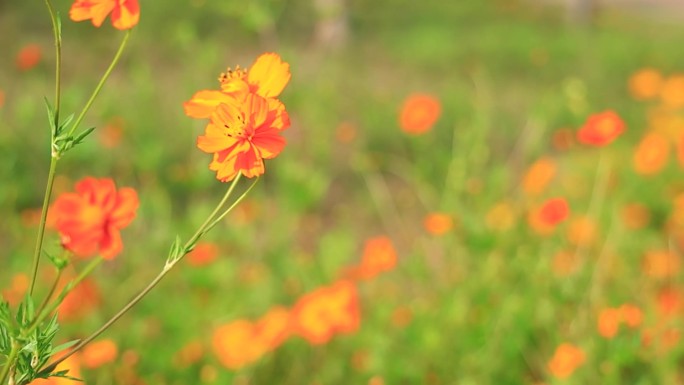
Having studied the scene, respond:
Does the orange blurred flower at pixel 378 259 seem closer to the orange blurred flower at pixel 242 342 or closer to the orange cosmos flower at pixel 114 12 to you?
the orange blurred flower at pixel 242 342

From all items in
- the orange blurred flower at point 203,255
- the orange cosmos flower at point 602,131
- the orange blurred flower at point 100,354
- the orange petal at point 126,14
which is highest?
the orange petal at point 126,14

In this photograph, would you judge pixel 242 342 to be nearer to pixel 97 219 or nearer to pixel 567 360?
pixel 567 360

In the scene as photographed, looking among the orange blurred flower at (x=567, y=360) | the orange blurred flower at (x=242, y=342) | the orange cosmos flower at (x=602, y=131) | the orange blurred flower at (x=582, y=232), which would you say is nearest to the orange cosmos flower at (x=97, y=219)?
the orange blurred flower at (x=242, y=342)

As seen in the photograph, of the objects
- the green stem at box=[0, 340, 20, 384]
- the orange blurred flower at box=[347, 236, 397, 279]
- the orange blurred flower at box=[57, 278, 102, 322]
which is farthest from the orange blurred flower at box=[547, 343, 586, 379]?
the green stem at box=[0, 340, 20, 384]

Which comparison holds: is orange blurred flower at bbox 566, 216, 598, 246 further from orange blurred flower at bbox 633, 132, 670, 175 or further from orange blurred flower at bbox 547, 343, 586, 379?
orange blurred flower at bbox 547, 343, 586, 379

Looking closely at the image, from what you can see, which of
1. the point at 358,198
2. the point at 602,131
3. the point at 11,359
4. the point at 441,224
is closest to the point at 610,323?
the point at 602,131

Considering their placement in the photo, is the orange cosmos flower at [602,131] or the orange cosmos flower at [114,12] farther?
the orange cosmos flower at [602,131]
